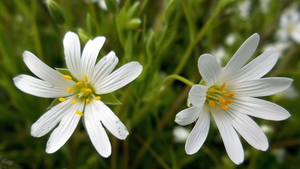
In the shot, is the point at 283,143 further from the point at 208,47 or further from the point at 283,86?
the point at 283,86

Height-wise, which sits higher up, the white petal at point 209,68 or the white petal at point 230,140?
the white petal at point 209,68

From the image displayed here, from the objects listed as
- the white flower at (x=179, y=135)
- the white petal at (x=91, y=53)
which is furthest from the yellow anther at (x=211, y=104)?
the white flower at (x=179, y=135)

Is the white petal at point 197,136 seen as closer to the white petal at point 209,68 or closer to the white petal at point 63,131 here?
the white petal at point 209,68

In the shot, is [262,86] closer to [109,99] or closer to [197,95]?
[197,95]

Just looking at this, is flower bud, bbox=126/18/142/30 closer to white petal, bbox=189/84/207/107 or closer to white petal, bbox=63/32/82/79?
white petal, bbox=63/32/82/79

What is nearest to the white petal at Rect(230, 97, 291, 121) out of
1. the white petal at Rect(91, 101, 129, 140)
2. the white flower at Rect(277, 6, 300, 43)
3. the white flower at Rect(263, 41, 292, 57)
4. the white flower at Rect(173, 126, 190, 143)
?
the white petal at Rect(91, 101, 129, 140)

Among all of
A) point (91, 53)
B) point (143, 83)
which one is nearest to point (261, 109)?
point (143, 83)
